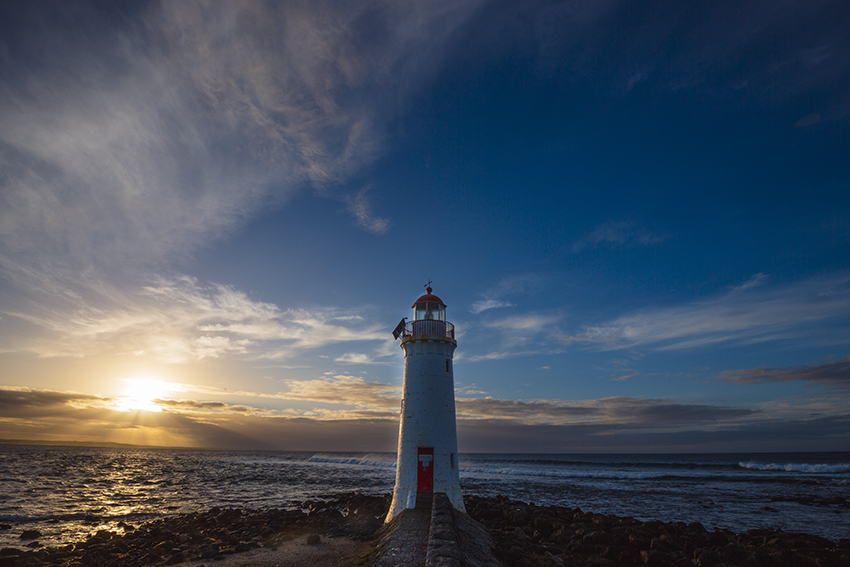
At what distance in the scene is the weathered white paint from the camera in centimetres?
1374

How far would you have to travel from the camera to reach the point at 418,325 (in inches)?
587

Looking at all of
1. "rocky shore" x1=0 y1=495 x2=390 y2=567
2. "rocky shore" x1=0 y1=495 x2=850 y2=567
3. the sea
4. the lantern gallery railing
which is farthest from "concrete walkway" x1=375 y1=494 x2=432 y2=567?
the sea

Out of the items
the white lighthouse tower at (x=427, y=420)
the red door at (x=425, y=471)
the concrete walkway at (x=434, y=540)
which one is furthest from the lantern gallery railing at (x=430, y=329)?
the concrete walkway at (x=434, y=540)

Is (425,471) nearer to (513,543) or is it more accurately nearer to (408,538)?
(408,538)

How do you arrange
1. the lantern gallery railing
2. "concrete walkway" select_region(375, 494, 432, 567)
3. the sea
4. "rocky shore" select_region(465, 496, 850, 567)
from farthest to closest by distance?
the sea < the lantern gallery railing < "rocky shore" select_region(465, 496, 850, 567) < "concrete walkway" select_region(375, 494, 432, 567)

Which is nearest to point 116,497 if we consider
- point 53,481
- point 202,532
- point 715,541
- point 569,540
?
point 53,481

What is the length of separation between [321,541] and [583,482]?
33.7 metres

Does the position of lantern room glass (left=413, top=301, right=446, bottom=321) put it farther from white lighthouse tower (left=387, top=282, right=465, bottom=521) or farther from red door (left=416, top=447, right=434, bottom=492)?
red door (left=416, top=447, right=434, bottom=492)

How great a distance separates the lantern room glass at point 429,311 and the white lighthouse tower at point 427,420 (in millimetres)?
438

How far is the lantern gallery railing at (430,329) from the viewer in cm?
1471

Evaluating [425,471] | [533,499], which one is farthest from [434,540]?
[533,499]

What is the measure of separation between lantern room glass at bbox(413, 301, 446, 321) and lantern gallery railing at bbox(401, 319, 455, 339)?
17.0 inches

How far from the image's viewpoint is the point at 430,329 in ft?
48.4

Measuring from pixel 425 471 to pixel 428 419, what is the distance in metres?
1.66
